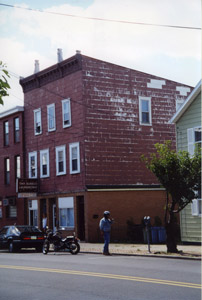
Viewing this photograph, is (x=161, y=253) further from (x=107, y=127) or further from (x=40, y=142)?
(x=40, y=142)

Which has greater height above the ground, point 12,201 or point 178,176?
point 178,176

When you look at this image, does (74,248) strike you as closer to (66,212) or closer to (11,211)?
(66,212)

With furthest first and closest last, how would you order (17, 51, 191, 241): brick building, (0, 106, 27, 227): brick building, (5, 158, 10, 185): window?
(5, 158, 10, 185): window → (0, 106, 27, 227): brick building → (17, 51, 191, 241): brick building

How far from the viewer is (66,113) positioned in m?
36.9

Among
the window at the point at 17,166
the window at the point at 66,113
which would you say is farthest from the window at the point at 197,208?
the window at the point at 17,166

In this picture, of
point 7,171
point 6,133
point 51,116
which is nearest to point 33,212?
point 7,171

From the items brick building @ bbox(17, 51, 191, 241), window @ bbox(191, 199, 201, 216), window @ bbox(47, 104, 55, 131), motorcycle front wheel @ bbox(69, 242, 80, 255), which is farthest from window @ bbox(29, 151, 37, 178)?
motorcycle front wheel @ bbox(69, 242, 80, 255)

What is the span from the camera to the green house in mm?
26109

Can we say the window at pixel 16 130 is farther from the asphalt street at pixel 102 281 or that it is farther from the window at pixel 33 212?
the asphalt street at pixel 102 281

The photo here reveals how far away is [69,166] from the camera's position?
119 ft

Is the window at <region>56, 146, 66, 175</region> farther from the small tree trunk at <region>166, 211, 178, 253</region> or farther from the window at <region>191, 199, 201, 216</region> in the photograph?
the small tree trunk at <region>166, 211, 178, 253</region>

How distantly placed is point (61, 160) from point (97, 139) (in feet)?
11.6

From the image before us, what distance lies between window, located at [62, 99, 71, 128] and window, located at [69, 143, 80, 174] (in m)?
1.56

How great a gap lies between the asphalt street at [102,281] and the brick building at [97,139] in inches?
671
